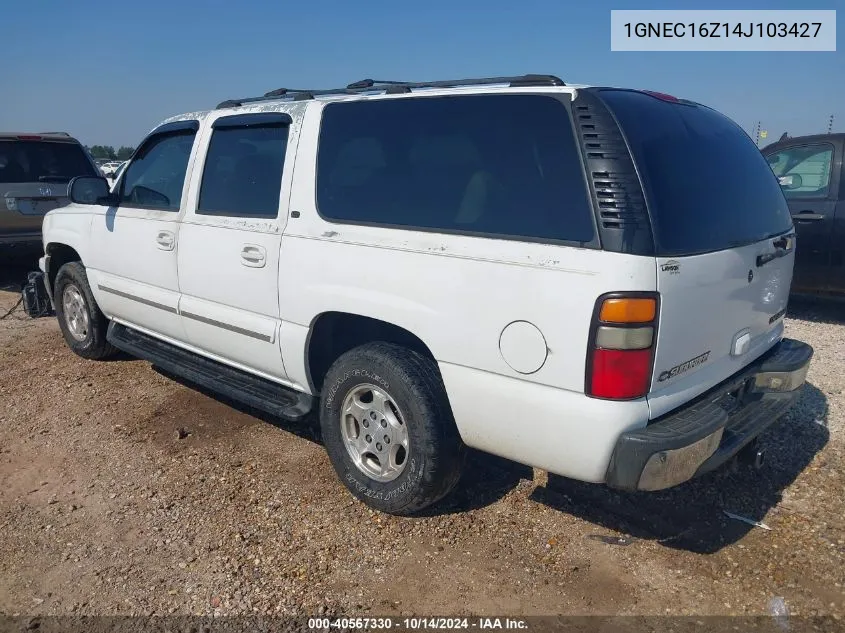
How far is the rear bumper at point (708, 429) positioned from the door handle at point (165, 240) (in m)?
2.99

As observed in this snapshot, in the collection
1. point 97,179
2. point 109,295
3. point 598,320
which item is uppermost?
point 97,179

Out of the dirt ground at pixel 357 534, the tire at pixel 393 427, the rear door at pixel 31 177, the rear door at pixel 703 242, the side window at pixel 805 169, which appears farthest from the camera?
the rear door at pixel 31 177

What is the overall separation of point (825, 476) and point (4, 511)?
4.32 m

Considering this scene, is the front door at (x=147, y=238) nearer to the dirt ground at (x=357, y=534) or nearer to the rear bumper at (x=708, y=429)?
the dirt ground at (x=357, y=534)

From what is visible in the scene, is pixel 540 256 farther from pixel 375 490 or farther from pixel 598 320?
pixel 375 490

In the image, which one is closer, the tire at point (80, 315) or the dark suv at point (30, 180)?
the tire at point (80, 315)

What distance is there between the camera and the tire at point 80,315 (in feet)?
17.3

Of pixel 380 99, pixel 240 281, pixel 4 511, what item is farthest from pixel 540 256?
pixel 4 511

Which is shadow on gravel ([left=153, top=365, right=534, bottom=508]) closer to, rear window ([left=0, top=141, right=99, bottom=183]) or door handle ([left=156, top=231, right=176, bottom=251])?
door handle ([left=156, top=231, right=176, bottom=251])

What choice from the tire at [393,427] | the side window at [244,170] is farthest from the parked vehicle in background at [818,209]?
the side window at [244,170]

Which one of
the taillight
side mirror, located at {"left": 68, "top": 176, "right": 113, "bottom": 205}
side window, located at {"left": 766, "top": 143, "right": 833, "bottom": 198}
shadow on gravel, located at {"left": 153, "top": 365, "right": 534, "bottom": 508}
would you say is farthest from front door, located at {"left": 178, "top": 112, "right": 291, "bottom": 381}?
side window, located at {"left": 766, "top": 143, "right": 833, "bottom": 198}

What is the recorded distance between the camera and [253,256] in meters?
3.59

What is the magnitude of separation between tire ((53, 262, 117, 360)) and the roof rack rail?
205 centimetres

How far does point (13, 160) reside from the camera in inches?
312
